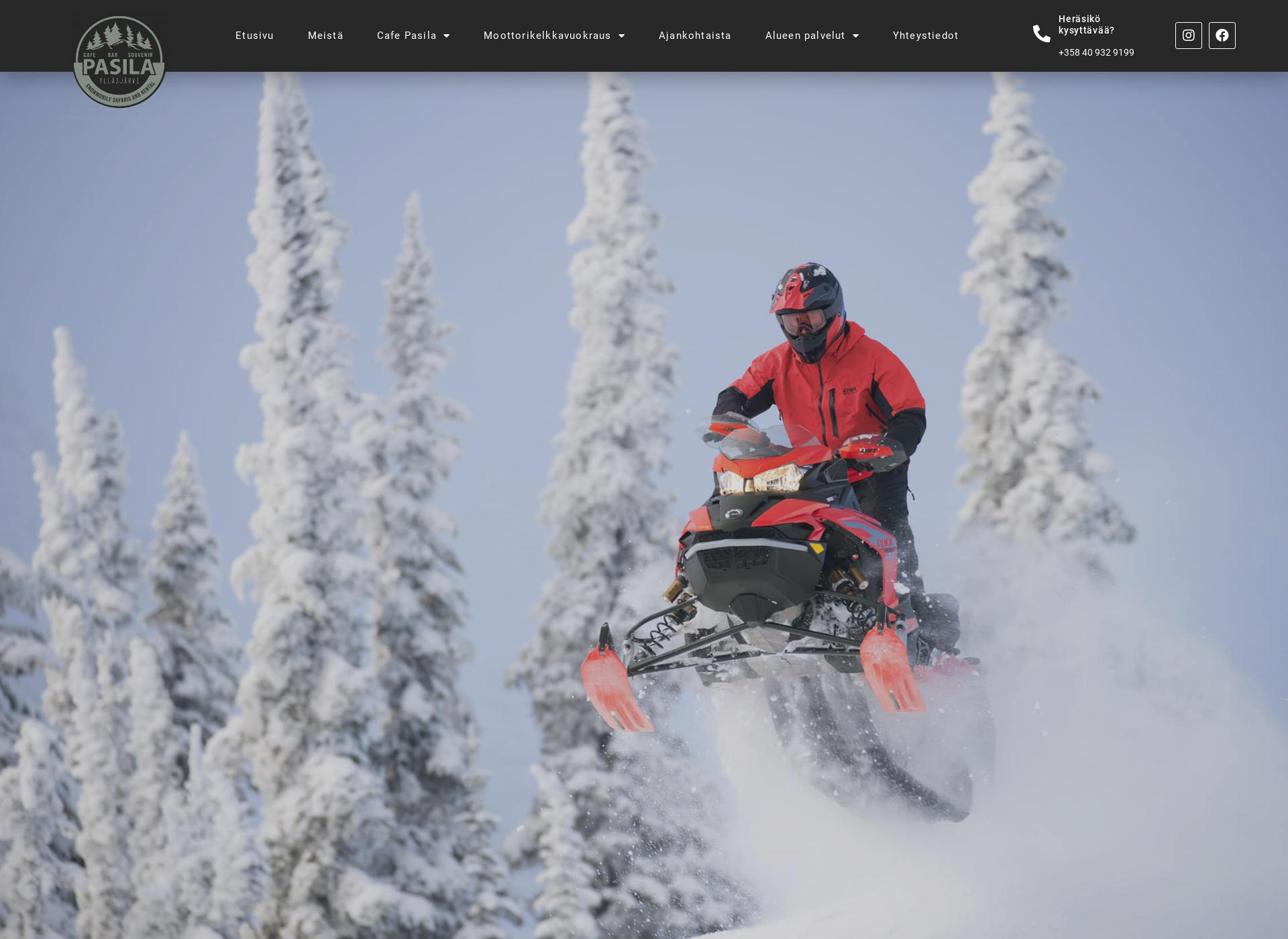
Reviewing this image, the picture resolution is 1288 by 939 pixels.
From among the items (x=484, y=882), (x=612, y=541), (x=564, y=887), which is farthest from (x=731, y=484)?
(x=484, y=882)

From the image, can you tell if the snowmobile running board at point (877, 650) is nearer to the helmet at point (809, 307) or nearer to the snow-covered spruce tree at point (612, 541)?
the helmet at point (809, 307)

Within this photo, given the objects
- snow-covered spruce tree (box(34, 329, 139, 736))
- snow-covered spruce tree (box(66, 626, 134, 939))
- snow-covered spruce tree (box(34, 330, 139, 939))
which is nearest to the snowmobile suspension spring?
snow-covered spruce tree (box(34, 330, 139, 939))

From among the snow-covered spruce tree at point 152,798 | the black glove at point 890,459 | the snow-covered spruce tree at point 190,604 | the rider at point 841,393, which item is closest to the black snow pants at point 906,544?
the rider at point 841,393

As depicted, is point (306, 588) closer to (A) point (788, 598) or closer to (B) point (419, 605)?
(B) point (419, 605)

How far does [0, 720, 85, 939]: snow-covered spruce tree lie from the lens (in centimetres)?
1509

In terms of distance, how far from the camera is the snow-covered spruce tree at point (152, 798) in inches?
604

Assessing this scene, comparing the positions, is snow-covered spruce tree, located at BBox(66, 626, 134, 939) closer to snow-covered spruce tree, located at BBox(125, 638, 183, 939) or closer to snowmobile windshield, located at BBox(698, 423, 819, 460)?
snow-covered spruce tree, located at BBox(125, 638, 183, 939)

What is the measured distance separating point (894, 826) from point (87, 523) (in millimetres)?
14626

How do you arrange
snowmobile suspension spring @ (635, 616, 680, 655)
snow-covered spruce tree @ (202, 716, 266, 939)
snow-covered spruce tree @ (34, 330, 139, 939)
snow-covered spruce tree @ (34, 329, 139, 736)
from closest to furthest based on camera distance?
snowmobile suspension spring @ (635, 616, 680, 655) → snow-covered spruce tree @ (202, 716, 266, 939) → snow-covered spruce tree @ (34, 330, 139, 939) → snow-covered spruce tree @ (34, 329, 139, 736)

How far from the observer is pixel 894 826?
8.52 meters

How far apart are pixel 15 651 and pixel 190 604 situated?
428 centimetres

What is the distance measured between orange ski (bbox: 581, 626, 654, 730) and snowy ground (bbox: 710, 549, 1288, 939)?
239 centimetres
